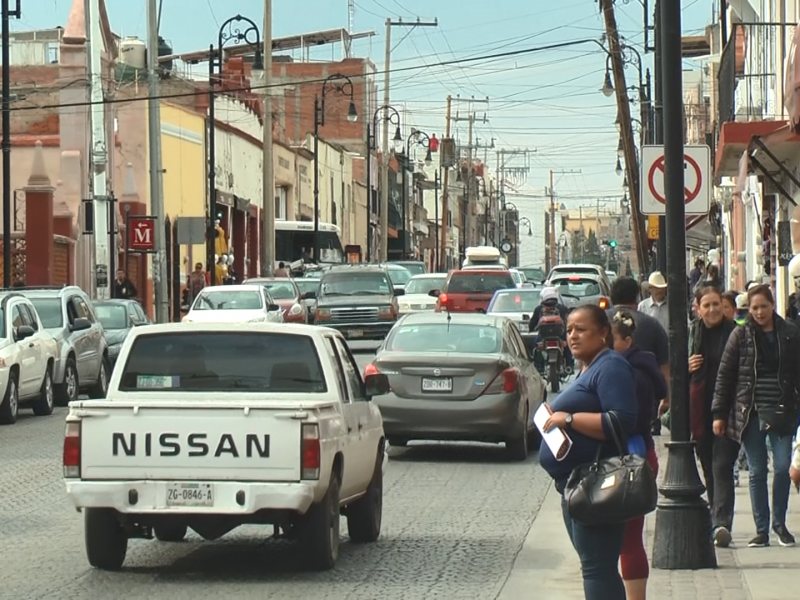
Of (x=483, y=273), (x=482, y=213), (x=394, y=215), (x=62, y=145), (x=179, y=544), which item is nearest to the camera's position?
(x=179, y=544)

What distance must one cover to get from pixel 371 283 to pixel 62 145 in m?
15.5

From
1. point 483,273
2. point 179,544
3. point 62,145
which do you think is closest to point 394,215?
point 62,145

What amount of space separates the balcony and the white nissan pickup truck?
11.1 meters

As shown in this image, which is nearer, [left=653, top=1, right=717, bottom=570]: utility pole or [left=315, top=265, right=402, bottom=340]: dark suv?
[left=653, top=1, right=717, bottom=570]: utility pole

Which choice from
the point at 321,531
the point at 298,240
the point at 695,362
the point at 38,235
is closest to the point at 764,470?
the point at 695,362

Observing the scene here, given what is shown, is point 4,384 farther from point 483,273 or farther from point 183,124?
point 183,124

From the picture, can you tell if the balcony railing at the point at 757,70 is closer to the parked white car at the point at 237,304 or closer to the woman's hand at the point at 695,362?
the parked white car at the point at 237,304

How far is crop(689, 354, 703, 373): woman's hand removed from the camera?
39.8 feet

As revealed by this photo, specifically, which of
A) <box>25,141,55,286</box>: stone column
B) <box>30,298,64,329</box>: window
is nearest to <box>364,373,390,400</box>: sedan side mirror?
<box>30,298,64,329</box>: window

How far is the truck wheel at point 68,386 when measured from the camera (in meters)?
25.6

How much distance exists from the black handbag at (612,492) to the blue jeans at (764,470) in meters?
4.44

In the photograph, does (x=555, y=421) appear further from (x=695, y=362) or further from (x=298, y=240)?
(x=298, y=240)

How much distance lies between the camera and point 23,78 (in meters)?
62.6

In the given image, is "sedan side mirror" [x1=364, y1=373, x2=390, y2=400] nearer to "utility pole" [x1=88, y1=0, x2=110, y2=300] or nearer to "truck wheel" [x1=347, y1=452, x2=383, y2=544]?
"truck wheel" [x1=347, y1=452, x2=383, y2=544]
